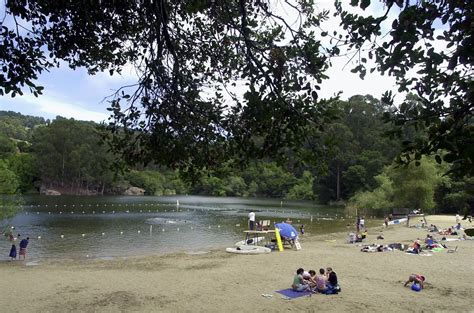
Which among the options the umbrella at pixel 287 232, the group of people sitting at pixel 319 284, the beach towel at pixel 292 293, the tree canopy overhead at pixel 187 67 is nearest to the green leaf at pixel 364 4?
the tree canopy overhead at pixel 187 67

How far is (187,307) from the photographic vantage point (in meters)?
11.6

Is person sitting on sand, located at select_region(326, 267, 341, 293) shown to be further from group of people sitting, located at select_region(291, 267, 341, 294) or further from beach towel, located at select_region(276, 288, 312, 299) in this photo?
beach towel, located at select_region(276, 288, 312, 299)

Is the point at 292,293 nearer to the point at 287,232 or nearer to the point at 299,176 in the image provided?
the point at 287,232

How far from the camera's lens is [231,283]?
14750mm

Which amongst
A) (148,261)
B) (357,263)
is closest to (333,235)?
(357,263)

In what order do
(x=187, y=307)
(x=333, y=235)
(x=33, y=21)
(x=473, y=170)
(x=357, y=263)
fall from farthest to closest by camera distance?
(x=333, y=235) < (x=357, y=263) < (x=187, y=307) < (x=33, y=21) < (x=473, y=170)

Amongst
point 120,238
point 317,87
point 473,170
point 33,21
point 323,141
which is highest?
point 33,21

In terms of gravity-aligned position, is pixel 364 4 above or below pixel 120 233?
above

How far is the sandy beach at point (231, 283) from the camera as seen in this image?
38.2 ft

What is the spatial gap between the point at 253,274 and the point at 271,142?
40.8ft

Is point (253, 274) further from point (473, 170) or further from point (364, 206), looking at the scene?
point (364, 206)

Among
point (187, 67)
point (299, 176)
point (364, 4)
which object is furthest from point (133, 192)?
point (364, 4)

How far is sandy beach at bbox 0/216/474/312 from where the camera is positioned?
1163 cm

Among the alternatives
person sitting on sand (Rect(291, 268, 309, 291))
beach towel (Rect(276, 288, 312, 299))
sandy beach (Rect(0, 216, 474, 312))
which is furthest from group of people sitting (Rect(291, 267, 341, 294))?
sandy beach (Rect(0, 216, 474, 312))
